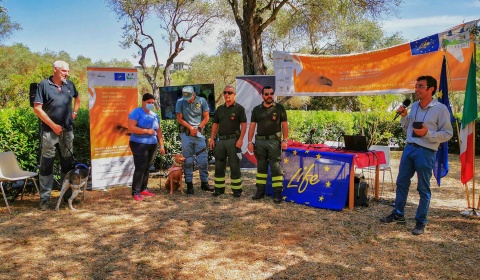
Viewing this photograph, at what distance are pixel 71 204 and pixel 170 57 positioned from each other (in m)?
23.8

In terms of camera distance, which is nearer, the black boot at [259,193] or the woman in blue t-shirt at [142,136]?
the woman in blue t-shirt at [142,136]

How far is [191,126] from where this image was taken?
688 cm

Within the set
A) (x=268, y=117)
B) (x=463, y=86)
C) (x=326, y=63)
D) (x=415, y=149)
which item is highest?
(x=326, y=63)

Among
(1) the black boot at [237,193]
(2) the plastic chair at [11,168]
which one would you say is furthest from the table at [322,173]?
(2) the plastic chair at [11,168]

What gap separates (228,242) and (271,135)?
228 cm

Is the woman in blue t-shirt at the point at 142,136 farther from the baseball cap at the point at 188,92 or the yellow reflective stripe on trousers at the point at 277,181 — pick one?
the yellow reflective stripe on trousers at the point at 277,181

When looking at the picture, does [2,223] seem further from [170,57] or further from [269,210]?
[170,57]

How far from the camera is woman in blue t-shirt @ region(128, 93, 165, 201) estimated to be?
6332mm

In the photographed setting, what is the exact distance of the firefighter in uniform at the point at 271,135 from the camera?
20.6 feet

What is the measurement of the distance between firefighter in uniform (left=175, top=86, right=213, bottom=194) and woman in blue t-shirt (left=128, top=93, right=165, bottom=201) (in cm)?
55

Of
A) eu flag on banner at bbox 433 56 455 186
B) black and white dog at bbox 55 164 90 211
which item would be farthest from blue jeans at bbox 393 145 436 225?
black and white dog at bbox 55 164 90 211

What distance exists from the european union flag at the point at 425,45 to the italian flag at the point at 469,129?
0.74 m

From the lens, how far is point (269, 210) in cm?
594

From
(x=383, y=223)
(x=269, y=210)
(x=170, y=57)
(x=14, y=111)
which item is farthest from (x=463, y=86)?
(x=170, y=57)
